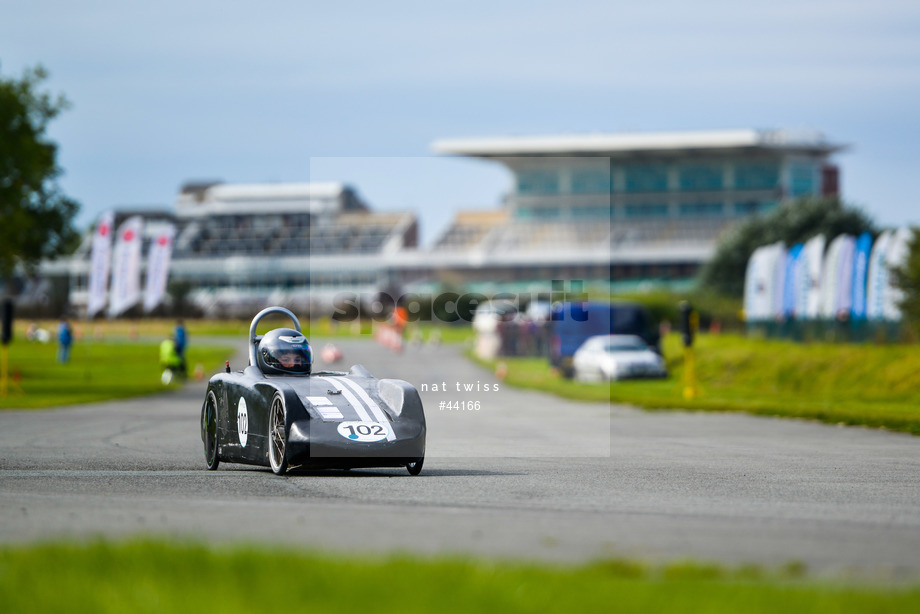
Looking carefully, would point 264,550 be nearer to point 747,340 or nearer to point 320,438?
point 320,438

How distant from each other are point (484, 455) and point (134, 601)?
1045cm

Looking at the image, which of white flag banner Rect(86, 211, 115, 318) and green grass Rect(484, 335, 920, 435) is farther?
white flag banner Rect(86, 211, 115, 318)

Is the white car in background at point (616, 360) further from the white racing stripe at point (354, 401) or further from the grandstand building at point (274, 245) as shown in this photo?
the grandstand building at point (274, 245)

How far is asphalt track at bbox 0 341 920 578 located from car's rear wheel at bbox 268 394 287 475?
22 centimetres

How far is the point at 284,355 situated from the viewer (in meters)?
13.8

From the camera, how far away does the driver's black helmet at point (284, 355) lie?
13758mm

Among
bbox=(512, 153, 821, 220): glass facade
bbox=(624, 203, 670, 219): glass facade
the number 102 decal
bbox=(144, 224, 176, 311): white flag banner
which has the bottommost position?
the number 102 decal

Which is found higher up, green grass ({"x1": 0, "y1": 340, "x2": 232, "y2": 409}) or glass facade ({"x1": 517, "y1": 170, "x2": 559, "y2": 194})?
glass facade ({"x1": 517, "y1": 170, "x2": 559, "y2": 194})

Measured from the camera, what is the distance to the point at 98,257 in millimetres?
52875

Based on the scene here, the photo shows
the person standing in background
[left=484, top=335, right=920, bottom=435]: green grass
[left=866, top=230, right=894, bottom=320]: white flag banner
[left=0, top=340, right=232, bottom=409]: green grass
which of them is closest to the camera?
[left=484, top=335, right=920, bottom=435]: green grass

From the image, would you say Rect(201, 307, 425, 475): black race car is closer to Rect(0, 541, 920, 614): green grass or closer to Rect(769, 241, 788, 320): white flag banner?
Rect(0, 541, 920, 614): green grass

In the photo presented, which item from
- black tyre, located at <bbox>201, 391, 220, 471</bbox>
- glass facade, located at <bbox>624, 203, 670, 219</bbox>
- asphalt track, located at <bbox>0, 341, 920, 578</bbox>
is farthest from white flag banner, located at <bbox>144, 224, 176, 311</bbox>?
glass facade, located at <bbox>624, 203, 670, 219</bbox>

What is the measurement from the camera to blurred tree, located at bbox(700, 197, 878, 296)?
7969 centimetres

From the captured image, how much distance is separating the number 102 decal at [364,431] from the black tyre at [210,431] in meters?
2.18
